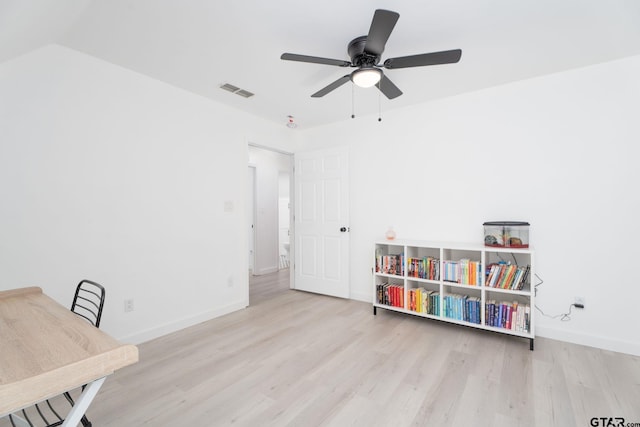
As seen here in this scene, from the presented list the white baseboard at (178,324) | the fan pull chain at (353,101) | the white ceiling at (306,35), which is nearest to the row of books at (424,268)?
the fan pull chain at (353,101)

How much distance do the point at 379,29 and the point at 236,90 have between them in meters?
1.89

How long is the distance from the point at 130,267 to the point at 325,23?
8.57 feet

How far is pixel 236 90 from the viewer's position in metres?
3.08

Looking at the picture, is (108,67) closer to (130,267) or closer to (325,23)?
(130,267)

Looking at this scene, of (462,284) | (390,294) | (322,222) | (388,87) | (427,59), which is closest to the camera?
(427,59)

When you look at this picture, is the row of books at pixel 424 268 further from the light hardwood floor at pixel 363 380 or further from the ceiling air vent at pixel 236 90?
the ceiling air vent at pixel 236 90

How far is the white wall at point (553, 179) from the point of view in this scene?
8.07 feet

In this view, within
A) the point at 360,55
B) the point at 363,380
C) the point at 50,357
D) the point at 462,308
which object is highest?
the point at 360,55

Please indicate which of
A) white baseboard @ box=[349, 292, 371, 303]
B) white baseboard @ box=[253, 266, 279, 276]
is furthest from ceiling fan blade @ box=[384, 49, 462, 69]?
white baseboard @ box=[253, 266, 279, 276]

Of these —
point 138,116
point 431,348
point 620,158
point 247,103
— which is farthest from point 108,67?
point 620,158

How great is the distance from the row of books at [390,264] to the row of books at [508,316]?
898 millimetres

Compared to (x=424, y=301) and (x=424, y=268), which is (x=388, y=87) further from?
(x=424, y=301)

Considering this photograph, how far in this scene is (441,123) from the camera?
10.9 feet

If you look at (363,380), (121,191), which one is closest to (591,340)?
(363,380)
